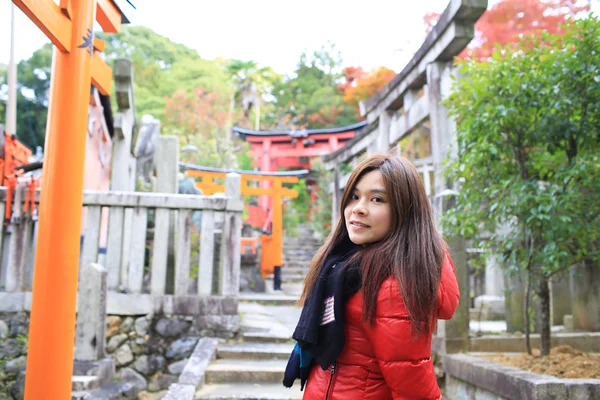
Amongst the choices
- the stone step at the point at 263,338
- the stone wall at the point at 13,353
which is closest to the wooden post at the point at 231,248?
the stone step at the point at 263,338

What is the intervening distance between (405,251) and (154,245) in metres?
4.63

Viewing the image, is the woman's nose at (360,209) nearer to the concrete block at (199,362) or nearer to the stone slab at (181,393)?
the stone slab at (181,393)

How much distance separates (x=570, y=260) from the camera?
3818 mm

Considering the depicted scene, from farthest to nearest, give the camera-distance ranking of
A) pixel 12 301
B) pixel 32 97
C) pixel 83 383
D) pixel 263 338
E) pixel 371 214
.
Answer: pixel 32 97 → pixel 263 338 → pixel 12 301 → pixel 83 383 → pixel 371 214

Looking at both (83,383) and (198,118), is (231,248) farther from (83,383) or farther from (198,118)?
(198,118)

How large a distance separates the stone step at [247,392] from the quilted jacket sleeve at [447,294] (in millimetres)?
2856

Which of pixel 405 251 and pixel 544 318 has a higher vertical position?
pixel 405 251

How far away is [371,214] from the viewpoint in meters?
1.70

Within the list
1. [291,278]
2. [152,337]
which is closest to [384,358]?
[152,337]

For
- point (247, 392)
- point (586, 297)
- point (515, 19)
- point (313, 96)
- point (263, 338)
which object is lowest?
point (247, 392)

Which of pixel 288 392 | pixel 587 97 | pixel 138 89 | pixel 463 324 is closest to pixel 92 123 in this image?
pixel 288 392

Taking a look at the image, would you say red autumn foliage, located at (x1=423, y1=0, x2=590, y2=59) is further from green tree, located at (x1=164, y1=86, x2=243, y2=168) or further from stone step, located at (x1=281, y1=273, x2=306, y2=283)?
green tree, located at (x1=164, y1=86, x2=243, y2=168)

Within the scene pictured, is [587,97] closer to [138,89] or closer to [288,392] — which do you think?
[288,392]

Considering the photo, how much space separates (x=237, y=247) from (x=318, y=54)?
2374 centimetres
